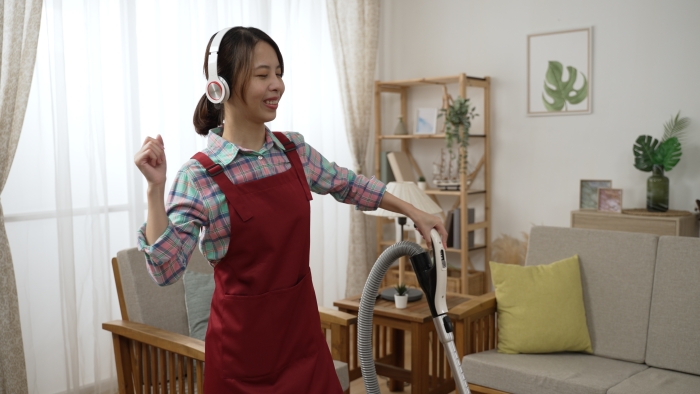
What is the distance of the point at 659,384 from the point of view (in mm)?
2480

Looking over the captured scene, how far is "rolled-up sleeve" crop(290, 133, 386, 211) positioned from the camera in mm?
1579

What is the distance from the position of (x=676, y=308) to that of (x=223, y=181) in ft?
6.96

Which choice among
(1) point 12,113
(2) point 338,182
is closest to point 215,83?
(2) point 338,182

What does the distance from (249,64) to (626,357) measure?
7.08ft

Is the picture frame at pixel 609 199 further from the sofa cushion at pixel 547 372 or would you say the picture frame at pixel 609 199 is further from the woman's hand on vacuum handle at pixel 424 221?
the woman's hand on vacuum handle at pixel 424 221

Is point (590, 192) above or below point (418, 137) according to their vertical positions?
below

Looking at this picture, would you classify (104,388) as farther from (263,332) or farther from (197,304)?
(263,332)

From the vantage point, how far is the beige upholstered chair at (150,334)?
236 centimetres

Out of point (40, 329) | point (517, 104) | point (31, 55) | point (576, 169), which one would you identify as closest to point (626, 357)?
point (576, 169)

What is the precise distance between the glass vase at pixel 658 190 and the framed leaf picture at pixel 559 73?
0.60m

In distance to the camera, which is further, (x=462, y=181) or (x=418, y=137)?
(x=418, y=137)

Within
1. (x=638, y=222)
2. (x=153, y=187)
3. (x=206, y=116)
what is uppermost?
(x=206, y=116)

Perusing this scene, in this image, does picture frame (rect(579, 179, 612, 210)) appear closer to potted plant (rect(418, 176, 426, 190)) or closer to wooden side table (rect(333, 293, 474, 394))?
potted plant (rect(418, 176, 426, 190))

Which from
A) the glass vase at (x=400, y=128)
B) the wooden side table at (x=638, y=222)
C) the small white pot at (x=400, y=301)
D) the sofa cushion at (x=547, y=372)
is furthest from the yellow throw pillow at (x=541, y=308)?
the glass vase at (x=400, y=128)
